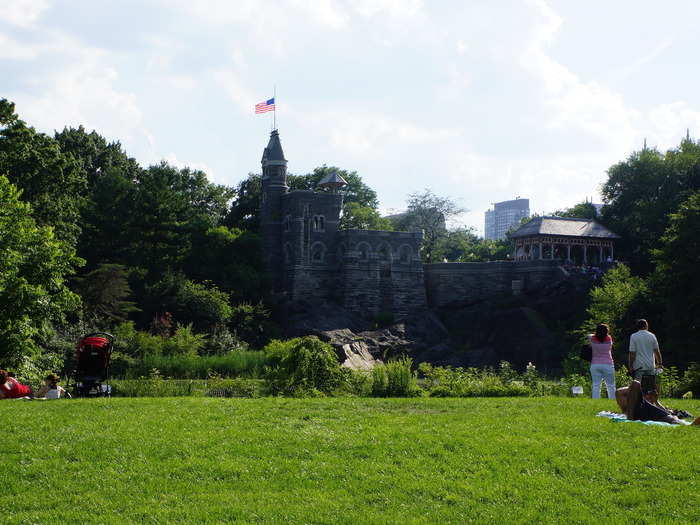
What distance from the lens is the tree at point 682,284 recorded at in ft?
105

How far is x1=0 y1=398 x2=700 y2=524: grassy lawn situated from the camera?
847 cm

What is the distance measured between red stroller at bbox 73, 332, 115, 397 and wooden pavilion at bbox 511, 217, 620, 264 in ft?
134

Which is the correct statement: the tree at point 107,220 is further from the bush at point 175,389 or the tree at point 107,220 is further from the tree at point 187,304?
the bush at point 175,389

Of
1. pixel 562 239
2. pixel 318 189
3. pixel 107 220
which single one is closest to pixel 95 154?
pixel 107 220

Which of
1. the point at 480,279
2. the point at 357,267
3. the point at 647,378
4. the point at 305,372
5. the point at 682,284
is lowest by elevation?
the point at 305,372

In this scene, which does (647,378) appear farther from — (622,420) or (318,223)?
(318,223)

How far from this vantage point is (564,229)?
56.5 m

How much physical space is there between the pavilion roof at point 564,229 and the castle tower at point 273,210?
56.8ft

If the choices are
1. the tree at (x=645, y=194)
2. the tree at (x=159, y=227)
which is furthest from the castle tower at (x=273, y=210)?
the tree at (x=645, y=194)

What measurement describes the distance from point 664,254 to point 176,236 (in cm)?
3054

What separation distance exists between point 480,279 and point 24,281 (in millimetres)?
37299

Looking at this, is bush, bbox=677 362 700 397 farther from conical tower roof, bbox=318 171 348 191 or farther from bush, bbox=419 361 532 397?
conical tower roof, bbox=318 171 348 191

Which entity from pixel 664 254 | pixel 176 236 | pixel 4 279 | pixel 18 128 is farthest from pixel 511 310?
pixel 4 279

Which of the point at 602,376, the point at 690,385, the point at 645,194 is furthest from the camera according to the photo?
the point at 645,194
